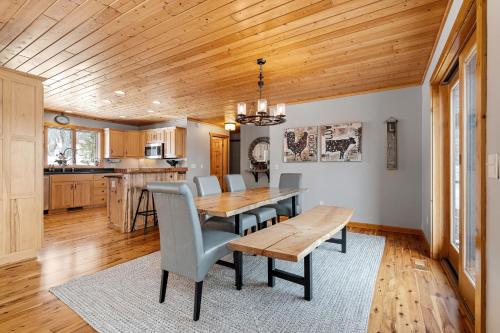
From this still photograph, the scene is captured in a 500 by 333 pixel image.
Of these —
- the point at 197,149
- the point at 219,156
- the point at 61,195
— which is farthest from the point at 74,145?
the point at 219,156

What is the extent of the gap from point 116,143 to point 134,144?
1.52 ft

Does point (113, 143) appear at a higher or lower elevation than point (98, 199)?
higher

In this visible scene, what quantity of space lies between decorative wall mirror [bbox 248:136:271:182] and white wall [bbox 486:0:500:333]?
5.43 meters

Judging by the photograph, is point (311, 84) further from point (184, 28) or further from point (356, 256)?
point (356, 256)

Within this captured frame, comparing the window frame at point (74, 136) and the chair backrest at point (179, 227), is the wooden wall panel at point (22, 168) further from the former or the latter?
the window frame at point (74, 136)

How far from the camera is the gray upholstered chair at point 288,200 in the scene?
3.79 meters

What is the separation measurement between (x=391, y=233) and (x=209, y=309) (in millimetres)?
3315

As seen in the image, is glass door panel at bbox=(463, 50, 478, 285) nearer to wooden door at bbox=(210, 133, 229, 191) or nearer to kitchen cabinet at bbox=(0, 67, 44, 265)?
kitchen cabinet at bbox=(0, 67, 44, 265)

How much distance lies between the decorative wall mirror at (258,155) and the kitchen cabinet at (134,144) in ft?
10.1

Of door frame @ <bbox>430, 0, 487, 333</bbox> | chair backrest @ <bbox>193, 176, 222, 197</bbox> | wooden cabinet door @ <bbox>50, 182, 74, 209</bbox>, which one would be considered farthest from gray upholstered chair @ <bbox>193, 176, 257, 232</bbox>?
wooden cabinet door @ <bbox>50, 182, 74, 209</bbox>

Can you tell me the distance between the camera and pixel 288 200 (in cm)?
405

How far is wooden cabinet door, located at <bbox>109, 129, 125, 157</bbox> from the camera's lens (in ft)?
22.1

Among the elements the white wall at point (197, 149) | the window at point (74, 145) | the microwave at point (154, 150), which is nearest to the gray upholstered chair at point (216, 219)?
the white wall at point (197, 149)

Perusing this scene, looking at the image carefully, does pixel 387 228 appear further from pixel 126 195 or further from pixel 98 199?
pixel 98 199
